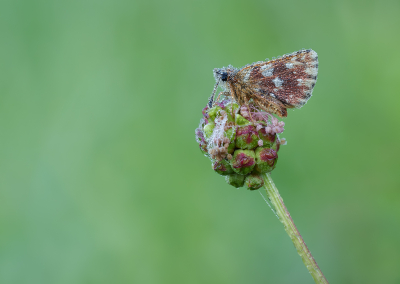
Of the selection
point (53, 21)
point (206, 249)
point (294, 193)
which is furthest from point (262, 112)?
point (53, 21)

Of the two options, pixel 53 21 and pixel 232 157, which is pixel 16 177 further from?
pixel 232 157

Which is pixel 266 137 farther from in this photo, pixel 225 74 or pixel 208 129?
pixel 225 74

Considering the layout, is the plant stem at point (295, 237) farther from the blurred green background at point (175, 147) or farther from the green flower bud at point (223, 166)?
the blurred green background at point (175, 147)

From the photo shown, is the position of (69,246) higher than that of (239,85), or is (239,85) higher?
(239,85)

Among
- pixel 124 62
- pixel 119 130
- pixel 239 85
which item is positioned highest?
pixel 124 62

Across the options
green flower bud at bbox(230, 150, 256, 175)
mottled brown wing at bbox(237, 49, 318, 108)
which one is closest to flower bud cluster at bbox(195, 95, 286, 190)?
green flower bud at bbox(230, 150, 256, 175)

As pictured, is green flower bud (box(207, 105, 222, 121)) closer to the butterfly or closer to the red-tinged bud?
the butterfly

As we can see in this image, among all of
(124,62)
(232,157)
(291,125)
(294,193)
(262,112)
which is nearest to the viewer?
(232,157)
